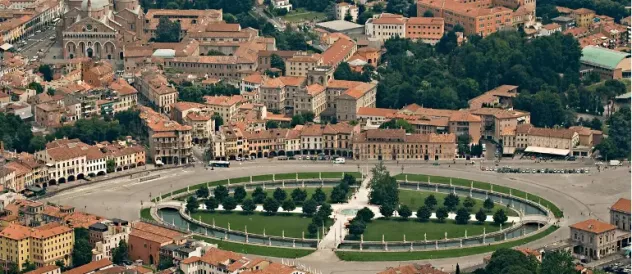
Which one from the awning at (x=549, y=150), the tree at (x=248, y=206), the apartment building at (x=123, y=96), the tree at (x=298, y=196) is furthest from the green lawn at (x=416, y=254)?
the apartment building at (x=123, y=96)

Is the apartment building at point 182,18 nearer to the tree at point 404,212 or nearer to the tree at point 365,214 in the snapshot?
the tree at point 404,212

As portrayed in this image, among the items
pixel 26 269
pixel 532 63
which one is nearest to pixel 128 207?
pixel 26 269

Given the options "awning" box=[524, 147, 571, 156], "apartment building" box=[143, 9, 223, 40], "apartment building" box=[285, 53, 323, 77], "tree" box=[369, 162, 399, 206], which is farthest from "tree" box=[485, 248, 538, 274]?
"apartment building" box=[143, 9, 223, 40]

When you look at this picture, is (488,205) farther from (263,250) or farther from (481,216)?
(263,250)

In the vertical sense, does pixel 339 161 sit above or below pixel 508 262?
above

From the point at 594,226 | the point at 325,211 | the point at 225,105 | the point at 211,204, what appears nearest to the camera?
the point at 594,226

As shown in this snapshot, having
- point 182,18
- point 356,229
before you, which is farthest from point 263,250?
point 182,18

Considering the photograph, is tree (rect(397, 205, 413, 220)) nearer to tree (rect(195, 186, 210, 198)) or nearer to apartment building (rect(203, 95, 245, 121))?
tree (rect(195, 186, 210, 198))
